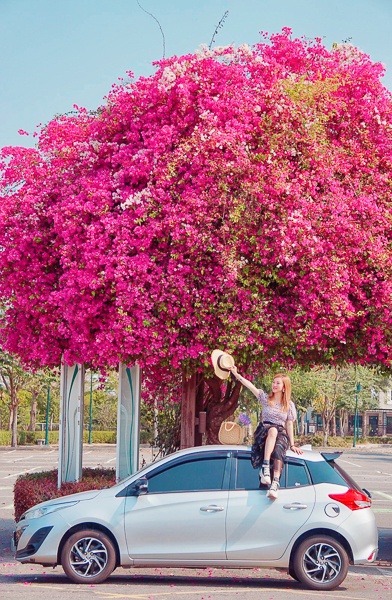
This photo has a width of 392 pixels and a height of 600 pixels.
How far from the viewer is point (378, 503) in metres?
17.8

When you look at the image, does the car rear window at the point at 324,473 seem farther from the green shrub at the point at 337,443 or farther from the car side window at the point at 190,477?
the green shrub at the point at 337,443

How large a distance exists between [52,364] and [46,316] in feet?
4.09

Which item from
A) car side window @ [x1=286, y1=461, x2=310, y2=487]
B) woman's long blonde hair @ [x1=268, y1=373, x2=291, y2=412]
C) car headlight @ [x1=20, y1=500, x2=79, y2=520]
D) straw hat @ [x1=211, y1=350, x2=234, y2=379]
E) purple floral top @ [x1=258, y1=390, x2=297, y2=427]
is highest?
straw hat @ [x1=211, y1=350, x2=234, y2=379]

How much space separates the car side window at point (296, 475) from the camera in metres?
7.89

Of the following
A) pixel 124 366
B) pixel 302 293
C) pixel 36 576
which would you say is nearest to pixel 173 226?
pixel 302 293

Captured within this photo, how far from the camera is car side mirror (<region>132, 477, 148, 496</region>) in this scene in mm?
7840

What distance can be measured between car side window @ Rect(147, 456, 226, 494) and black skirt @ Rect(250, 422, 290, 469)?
36 cm

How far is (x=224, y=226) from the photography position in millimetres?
10000

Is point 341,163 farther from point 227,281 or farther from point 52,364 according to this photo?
point 52,364

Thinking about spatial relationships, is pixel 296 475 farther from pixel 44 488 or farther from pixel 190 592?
pixel 44 488

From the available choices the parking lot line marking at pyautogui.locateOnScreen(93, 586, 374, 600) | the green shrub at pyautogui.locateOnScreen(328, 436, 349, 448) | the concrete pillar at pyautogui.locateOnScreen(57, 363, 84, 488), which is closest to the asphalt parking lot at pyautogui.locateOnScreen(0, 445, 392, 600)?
the parking lot line marking at pyautogui.locateOnScreen(93, 586, 374, 600)

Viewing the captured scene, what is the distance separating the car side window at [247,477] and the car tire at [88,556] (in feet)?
5.02

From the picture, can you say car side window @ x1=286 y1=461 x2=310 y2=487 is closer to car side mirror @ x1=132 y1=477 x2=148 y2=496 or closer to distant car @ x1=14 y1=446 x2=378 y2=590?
distant car @ x1=14 y1=446 x2=378 y2=590

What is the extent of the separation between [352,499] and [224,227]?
4073mm
